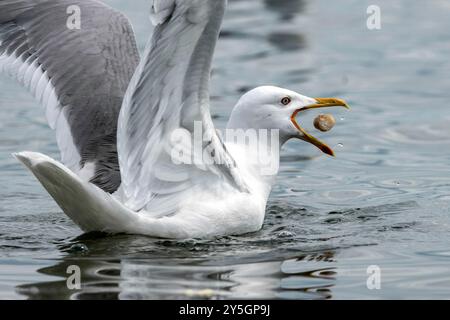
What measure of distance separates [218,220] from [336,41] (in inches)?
327

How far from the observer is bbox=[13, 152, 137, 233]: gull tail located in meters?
7.59

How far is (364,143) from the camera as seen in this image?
11820mm

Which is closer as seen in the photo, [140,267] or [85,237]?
[140,267]

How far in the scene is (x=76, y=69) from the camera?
9.13 m

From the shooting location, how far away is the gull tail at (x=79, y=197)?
7586 millimetres

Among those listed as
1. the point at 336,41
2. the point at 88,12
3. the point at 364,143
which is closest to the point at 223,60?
the point at 336,41

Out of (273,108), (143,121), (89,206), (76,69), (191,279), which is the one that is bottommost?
(191,279)

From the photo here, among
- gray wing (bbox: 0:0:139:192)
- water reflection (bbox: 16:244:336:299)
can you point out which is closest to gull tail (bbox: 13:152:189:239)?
water reflection (bbox: 16:244:336:299)

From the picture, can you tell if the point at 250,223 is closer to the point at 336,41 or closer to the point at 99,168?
the point at 99,168

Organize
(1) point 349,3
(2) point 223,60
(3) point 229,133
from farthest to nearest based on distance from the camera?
(1) point 349,3 < (2) point 223,60 < (3) point 229,133

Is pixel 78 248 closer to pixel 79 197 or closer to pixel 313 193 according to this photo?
pixel 79 197

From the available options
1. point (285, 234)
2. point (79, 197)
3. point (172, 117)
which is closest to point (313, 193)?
point (285, 234)

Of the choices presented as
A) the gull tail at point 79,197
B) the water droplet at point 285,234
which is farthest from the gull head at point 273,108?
the gull tail at point 79,197

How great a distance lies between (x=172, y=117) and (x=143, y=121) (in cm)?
20
